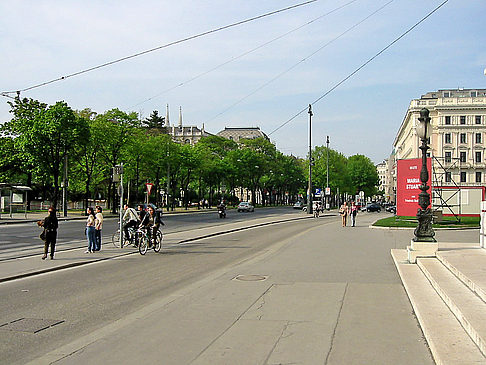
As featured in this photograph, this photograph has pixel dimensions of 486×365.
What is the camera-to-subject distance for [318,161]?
10156cm

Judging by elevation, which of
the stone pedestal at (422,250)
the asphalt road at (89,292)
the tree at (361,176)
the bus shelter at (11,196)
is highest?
the tree at (361,176)

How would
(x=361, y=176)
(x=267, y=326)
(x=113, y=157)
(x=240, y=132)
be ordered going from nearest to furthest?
(x=267, y=326)
(x=113, y=157)
(x=361, y=176)
(x=240, y=132)

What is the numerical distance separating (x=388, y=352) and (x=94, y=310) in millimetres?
4906

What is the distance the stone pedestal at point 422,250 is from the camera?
15.4 m

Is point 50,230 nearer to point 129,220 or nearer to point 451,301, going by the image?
point 129,220

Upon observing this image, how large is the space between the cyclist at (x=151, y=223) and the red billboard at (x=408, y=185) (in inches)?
909

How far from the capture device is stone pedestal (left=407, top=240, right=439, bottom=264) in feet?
50.4

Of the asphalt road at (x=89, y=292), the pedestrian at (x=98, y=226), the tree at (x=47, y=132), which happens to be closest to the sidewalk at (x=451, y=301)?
the asphalt road at (x=89, y=292)

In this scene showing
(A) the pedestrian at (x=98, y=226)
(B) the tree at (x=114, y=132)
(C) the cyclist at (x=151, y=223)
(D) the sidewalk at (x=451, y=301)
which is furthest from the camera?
(B) the tree at (x=114, y=132)

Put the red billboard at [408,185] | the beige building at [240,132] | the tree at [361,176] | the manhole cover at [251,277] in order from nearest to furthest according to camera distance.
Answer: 1. the manhole cover at [251,277]
2. the red billboard at [408,185]
3. the tree at [361,176]
4. the beige building at [240,132]

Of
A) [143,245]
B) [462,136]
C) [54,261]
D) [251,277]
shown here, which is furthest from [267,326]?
[462,136]

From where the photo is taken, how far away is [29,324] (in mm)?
7945

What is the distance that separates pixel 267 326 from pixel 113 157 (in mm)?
48922

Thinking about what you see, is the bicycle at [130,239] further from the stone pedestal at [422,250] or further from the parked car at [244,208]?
the parked car at [244,208]
